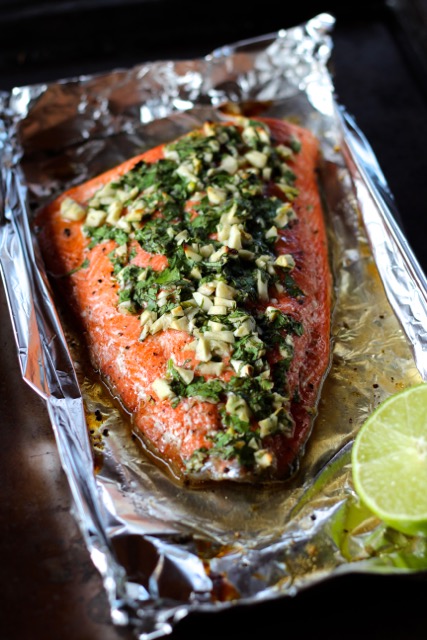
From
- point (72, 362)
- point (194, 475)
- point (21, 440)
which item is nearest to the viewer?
point (194, 475)

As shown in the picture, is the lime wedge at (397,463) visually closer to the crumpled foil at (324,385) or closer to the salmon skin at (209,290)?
the crumpled foil at (324,385)

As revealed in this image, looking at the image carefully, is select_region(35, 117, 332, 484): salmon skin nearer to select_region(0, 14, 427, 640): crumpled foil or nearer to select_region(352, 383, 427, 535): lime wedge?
select_region(0, 14, 427, 640): crumpled foil

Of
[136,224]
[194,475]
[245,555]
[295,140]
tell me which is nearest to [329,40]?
[295,140]

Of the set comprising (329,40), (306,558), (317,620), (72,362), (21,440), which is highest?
(329,40)

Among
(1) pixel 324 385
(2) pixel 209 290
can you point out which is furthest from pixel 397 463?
(2) pixel 209 290

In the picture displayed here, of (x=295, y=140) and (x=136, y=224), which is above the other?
(x=295, y=140)

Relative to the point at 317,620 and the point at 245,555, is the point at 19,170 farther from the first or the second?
the point at 317,620

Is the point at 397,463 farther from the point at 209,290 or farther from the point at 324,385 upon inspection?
the point at 209,290

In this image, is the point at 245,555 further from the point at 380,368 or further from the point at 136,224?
the point at 136,224

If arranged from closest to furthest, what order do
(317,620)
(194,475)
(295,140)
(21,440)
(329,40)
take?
1. (317,620)
2. (194,475)
3. (21,440)
4. (295,140)
5. (329,40)

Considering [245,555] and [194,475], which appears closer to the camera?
[245,555]
